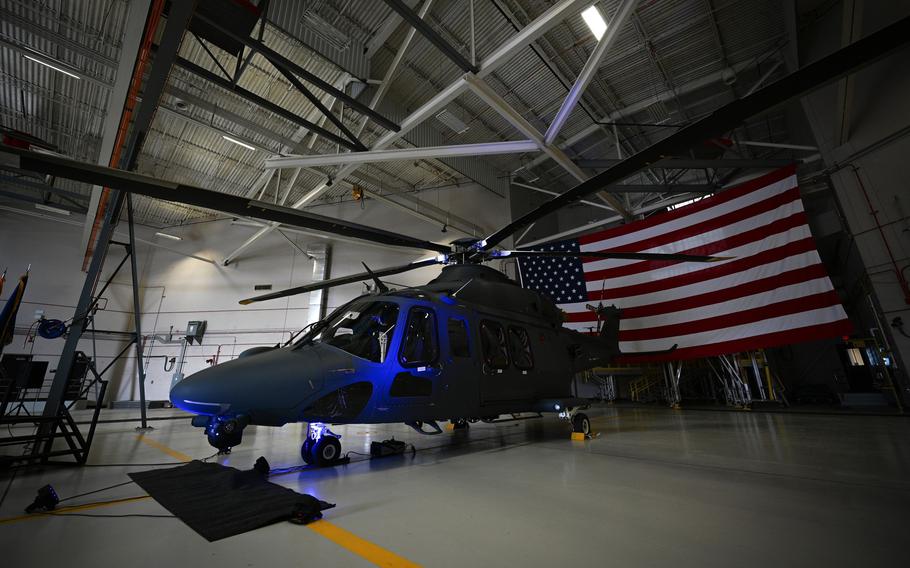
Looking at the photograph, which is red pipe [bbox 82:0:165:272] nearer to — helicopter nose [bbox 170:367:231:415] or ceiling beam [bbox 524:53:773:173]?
helicopter nose [bbox 170:367:231:415]

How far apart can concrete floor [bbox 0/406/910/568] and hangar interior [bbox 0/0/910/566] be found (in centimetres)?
2

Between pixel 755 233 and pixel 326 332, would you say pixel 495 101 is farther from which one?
pixel 755 233

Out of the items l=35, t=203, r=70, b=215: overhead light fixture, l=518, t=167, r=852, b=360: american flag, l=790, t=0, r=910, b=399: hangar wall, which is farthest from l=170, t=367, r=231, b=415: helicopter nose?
l=35, t=203, r=70, b=215: overhead light fixture

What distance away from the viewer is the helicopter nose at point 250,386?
2.64m

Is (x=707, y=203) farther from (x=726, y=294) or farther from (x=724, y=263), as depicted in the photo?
(x=726, y=294)

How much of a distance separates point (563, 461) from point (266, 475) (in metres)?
2.64

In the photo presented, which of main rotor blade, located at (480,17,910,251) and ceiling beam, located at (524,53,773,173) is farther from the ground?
ceiling beam, located at (524,53,773,173)

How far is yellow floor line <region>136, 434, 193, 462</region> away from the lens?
3.58 metres

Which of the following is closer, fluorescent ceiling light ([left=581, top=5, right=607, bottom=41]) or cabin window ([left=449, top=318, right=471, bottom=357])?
cabin window ([left=449, top=318, right=471, bottom=357])

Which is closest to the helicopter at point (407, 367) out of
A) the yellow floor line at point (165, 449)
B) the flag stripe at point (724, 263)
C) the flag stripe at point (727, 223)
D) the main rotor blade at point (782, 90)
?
the yellow floor line at point (165, 449)

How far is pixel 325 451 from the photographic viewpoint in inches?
127

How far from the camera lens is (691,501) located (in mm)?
2084

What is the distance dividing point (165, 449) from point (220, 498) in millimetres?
2737

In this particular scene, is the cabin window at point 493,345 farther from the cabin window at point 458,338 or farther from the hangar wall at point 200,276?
the hangar wall at point 200,276
